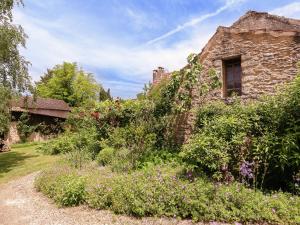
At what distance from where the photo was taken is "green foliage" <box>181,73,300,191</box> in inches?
263

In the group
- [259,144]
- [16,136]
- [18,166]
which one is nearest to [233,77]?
[259,144]

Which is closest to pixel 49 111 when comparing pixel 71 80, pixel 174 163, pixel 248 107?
pixel 71 80

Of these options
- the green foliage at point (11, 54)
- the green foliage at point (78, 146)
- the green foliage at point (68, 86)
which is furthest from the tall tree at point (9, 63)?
the green foliage at point (68, 86)

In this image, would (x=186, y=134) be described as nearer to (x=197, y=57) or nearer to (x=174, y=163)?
(x=174, y=163)

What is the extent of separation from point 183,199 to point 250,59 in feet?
20.8

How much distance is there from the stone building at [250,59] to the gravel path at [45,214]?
5680 mm

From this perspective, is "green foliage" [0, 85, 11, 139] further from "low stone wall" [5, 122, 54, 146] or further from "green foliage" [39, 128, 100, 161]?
"low stone wall" [5, 122, 54, 146]

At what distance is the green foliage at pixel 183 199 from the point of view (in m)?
5.53

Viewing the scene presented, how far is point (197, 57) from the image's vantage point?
11.4m

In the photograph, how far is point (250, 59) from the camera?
10.3 meters

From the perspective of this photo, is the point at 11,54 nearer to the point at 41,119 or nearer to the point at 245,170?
the point at 245,170

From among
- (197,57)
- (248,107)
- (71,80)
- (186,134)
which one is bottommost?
(186,134)

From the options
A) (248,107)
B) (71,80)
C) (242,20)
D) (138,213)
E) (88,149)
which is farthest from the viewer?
(71,80)

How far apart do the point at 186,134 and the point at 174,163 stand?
2.17 m
